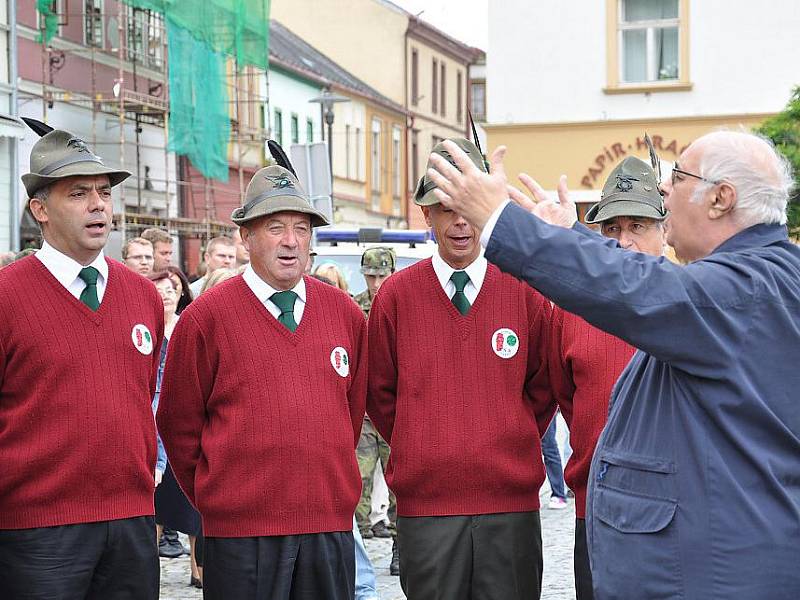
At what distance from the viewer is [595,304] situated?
377cm

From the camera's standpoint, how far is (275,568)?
5500mm

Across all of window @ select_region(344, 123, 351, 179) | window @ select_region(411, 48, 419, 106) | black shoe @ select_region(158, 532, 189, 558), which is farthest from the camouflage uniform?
window @ select_region(411, 48, 419, 106)

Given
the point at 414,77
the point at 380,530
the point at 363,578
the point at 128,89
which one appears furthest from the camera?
the point at 414,77

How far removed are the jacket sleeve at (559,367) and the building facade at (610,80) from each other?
884 inches

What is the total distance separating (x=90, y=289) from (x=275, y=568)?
4.23ft

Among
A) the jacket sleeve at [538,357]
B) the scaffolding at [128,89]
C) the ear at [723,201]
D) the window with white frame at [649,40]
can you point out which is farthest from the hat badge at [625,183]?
the window with white frame at [649,40]

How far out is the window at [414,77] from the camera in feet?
191

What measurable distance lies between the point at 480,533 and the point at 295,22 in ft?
165

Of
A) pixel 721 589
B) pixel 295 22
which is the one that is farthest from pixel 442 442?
pixel 295 22

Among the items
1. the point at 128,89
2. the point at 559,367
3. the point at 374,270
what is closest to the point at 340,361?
the point at 559,367

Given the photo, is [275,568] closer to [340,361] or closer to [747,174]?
[340,361]

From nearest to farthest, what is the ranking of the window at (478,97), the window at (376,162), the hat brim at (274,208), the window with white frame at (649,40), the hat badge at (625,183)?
1. the hat brim at (274,208)
2. the hat badge at (625,183)
3. the window with white frame at (649,40)
4. the window at (376,162)
5. the window at (478,97)

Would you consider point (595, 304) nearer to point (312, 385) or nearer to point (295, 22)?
point (312, 385)

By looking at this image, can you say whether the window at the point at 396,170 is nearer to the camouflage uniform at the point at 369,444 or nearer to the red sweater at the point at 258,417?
the camouflage uniform at the point at 369,444
